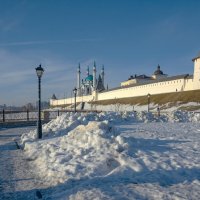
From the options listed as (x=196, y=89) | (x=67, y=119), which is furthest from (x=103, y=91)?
(x=67, y=119)

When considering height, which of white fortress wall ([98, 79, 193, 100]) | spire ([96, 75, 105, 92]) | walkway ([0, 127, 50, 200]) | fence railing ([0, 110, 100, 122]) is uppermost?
spire ([96, 75, 105, 92])

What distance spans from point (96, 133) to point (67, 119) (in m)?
9.27

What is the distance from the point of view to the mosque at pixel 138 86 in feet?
225

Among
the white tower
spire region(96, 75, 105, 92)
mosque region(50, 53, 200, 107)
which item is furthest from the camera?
spire region(96, 75, 105, 92)

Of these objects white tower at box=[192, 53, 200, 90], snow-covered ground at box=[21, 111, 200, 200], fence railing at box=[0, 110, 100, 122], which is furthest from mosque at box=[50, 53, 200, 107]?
snow-covered ground at box=[21, 111, 200, 200]

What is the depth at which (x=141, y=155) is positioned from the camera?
9359 millimetres

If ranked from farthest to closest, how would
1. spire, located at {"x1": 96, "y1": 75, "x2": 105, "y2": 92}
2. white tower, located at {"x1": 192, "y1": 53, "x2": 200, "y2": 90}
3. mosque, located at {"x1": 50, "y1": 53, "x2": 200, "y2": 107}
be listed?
spire, located at {"x1": 96, "y1": 75, "x2": 105, "y2": 92} < mosque, located at {"x1": 50, "y1": 53, "x2": 200, "y2": 107} < white tower, located at {"x1": 192, "y1": 53, "x2": 200, "y2": 90}

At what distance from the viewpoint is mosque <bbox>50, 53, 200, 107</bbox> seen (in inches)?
2694

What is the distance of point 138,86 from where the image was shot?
8388cm

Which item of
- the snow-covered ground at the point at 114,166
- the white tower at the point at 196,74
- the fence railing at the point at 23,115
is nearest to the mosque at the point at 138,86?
the white tower at the point at 196,74

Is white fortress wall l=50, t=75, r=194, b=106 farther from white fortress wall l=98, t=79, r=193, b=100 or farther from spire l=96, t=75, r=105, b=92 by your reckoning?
spire l=96, t=75, r=105, b=92

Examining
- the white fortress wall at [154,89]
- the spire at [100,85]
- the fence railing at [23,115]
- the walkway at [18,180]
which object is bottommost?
the walkway at [18,180]

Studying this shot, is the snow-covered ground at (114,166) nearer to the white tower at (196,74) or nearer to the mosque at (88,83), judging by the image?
the white tower at (196,74)

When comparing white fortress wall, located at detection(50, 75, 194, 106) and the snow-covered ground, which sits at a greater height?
white fortress wall, located at detection(50, 75, 194, 106)
